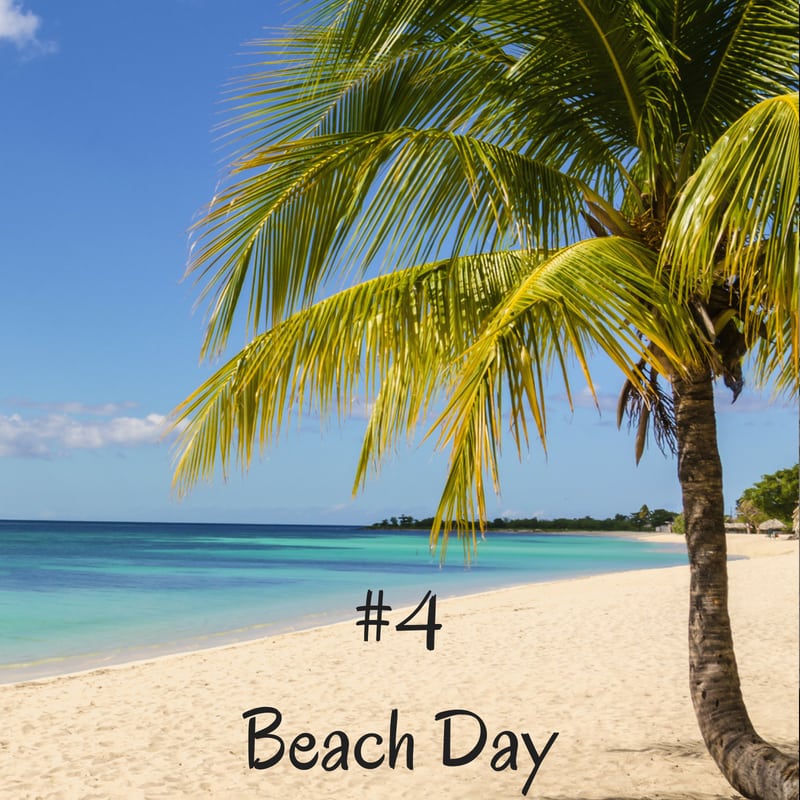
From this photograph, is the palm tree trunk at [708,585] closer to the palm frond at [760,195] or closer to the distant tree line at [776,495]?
the palm frond at [760,195]

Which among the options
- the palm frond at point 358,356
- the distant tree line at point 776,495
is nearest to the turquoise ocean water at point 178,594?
the palm frond at point 358,356

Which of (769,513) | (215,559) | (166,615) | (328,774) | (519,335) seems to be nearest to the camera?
(519,335)

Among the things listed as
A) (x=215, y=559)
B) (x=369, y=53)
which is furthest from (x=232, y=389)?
(x=215, y=559)

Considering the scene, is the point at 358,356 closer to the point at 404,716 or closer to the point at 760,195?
the point at 760,195

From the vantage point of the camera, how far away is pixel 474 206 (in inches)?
159

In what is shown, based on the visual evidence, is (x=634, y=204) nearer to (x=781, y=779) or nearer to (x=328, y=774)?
(x=781, y=779)

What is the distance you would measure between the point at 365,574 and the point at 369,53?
28852 millimetres

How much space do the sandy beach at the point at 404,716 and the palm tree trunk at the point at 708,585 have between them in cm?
72

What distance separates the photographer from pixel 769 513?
54750 mm

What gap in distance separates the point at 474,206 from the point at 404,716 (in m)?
4.21

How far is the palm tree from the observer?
12.5 ft

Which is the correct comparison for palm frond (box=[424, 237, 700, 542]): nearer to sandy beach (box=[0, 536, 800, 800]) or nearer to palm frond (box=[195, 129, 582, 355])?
palm frond (box=[195, 129, 582, 355])

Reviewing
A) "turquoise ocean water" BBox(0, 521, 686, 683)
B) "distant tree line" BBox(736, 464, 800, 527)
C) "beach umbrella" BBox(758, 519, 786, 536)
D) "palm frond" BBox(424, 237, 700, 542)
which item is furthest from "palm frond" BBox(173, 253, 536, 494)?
"beach umbrella" BBox(758, 519, 786, 536)

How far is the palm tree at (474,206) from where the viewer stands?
12.5 ft
